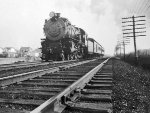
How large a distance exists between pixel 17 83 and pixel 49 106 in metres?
2.94

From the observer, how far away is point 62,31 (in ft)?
60.3

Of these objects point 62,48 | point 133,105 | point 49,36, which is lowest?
point 133,105

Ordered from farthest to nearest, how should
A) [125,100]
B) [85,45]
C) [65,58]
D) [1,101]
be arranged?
[85,45], [65,58], [125,100], [1,101]

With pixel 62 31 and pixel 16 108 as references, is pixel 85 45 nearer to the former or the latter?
pixel 62 31

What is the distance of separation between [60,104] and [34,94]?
1104 millimetres

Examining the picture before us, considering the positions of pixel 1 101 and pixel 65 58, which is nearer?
pixel 1 101

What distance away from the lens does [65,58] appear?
2020 cm

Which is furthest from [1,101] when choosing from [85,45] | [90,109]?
[85,45]

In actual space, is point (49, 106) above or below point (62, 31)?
below

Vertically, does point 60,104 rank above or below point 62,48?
below

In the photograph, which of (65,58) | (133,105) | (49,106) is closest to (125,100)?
(133,105)

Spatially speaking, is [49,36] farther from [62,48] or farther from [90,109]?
[90,109]

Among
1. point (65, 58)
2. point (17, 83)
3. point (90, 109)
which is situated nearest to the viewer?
point (90, 109)

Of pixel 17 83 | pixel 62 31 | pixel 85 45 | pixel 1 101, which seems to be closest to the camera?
pixel 1 101
